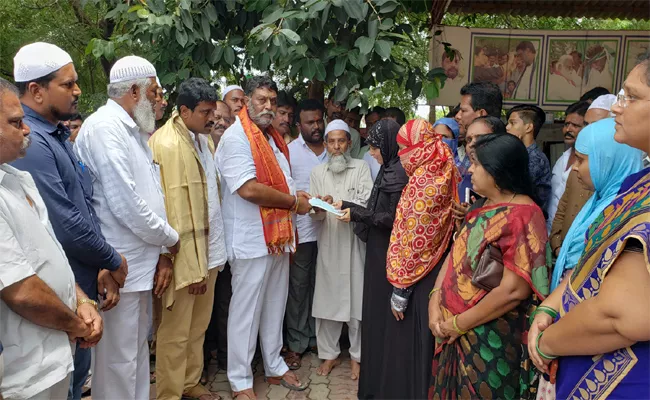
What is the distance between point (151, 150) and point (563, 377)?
2.44m

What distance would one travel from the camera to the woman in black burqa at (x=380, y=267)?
311cm

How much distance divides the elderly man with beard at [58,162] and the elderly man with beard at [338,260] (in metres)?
1.69

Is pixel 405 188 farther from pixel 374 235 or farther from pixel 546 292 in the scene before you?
pixel 546 292

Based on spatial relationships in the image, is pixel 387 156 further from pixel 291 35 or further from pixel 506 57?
pixel 506 57

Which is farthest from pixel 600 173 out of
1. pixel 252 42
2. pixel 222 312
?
pixel 252 42

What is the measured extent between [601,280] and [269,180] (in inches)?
90.0

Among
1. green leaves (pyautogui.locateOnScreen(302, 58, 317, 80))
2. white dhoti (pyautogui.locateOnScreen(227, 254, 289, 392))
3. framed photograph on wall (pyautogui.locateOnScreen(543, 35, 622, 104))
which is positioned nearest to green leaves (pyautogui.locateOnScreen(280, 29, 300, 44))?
green leaves (pyautogui.locateOnScreen(302, 58, 317, 80))

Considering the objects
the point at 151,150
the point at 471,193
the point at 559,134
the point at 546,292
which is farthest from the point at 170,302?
the point at 559,134

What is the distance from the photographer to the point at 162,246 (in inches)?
111

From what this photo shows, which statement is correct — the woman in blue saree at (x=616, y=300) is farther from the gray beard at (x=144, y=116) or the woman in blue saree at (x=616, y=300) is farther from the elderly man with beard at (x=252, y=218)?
the gray beard at (x=144, y=116)

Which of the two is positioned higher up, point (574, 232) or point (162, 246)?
point (574, 232)

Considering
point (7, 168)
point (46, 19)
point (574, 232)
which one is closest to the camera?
point (7, 168)

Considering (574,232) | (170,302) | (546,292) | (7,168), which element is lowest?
(170,302)

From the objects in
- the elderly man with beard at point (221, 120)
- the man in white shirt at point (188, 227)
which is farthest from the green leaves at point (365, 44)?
the elderly man with beard at point (221, 120)
